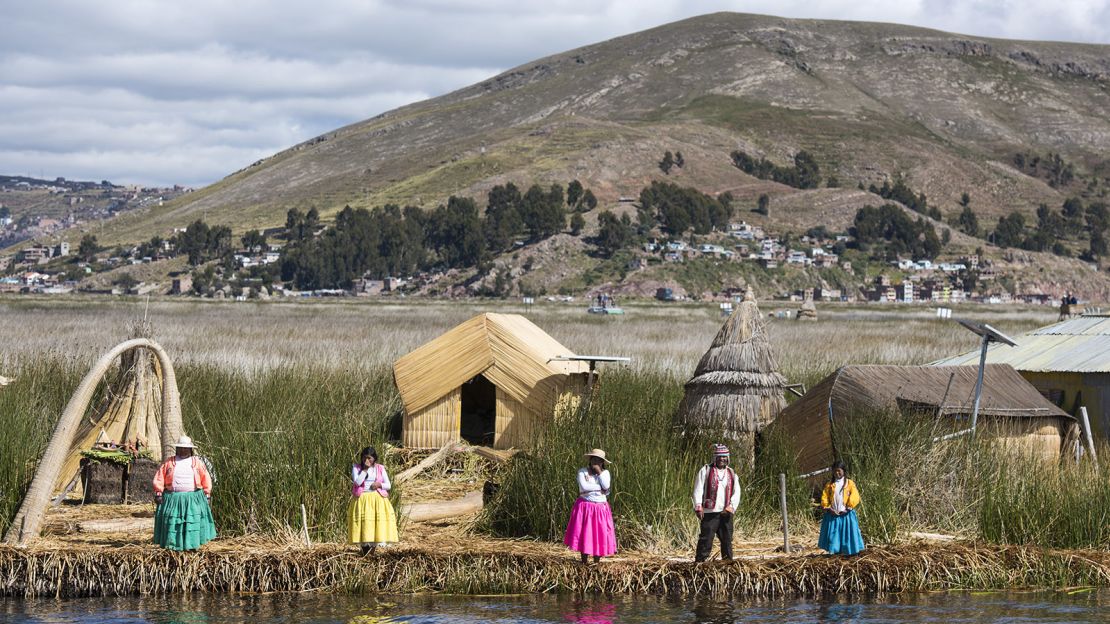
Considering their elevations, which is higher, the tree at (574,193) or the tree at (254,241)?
the tree at (574,193)

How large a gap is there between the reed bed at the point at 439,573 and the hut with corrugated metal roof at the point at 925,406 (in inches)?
103

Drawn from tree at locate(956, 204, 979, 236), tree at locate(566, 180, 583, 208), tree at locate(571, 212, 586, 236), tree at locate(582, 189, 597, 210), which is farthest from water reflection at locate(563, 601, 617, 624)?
tree at locate(956, 204, 979, 236)

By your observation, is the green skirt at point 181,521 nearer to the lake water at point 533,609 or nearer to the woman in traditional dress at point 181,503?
the woman in traditional dress at point 181,503

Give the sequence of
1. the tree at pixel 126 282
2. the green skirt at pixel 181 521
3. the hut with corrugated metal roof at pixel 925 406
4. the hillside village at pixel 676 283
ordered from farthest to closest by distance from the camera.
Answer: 1. the tree at pixel 126 282
2. the hillside village at pixel 676 283
3. the hut with corrugated metal roof at pixel 925 406
4. the green skirt at pixel 181 521

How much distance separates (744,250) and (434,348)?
141 meters

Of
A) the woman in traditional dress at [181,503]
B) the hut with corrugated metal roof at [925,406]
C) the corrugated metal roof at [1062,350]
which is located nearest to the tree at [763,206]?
the corrugated metal roof at [1062,350]

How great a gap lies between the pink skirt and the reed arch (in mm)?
4471

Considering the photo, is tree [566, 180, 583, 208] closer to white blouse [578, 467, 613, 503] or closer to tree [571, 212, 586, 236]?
tree [571, 212, 586, 236]

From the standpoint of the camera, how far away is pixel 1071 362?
19.6m

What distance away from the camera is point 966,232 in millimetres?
196375

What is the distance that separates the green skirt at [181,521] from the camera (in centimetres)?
1255

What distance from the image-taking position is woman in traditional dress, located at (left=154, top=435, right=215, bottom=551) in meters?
12.6

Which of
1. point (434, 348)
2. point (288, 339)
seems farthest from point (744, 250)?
point (434, 348)

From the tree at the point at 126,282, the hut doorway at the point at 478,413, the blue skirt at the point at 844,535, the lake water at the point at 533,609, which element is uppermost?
the tree at the point at 126,282
